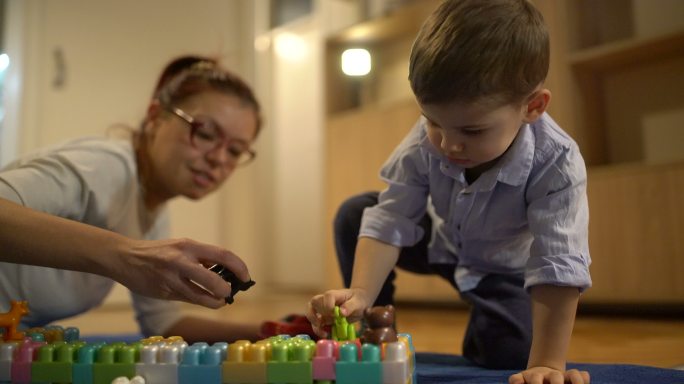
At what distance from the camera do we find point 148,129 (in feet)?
3.79

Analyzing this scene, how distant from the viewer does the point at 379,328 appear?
23.3 inches

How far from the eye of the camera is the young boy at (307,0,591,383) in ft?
2.27

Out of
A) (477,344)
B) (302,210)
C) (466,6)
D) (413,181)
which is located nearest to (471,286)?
(477,344)

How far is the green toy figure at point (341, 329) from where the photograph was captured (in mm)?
645

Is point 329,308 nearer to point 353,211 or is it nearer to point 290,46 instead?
point 353,211

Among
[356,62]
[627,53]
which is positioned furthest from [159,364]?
[356,62]

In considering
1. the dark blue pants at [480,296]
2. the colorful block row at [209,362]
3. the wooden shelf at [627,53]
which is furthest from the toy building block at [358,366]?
the wooden shelf at [627,53]

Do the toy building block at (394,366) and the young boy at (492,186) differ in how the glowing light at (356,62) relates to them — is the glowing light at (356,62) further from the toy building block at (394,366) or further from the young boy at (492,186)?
the toy building block at (394,366)

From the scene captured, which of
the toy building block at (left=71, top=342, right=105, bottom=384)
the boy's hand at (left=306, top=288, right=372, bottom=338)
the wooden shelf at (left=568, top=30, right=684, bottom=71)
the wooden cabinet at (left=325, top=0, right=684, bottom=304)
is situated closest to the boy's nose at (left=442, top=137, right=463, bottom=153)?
the boy's hand at (left=306, top=288, right=372, bottom=338)

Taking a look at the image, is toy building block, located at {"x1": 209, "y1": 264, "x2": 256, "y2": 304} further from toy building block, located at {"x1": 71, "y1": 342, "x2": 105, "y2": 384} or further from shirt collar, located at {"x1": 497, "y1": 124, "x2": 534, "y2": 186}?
shirt collar, located at {"x1": 497, "y1": 124, "x2": 534, "y2": 186}

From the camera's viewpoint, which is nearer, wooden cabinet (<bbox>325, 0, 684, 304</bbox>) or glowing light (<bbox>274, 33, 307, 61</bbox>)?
wooden cabinet (<bbox>325, 0, 684, 304</bbox>)

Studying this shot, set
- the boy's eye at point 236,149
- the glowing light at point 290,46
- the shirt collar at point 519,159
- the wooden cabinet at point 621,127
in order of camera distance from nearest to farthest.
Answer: the shirt collar at point 519,159 < the boy's eye at point 236,149 < the wooden cabinet at point 621,127 < the glowing light at point 290,46

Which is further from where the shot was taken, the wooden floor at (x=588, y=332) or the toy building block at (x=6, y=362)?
the wooden floor at (x=588, y=332)

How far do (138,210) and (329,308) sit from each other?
552 millimetres
